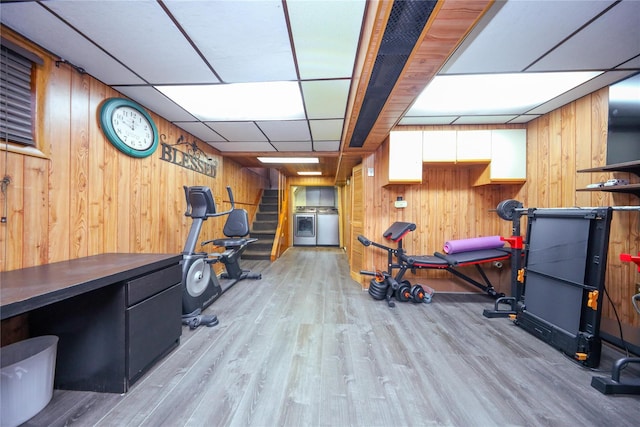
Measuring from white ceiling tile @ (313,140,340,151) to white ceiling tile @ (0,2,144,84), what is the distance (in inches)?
87.5

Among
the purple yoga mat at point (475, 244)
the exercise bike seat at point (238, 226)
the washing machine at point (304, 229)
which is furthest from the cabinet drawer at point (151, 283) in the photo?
the washing machine at point (304, 229)

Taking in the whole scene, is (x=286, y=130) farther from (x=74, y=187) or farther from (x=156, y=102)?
(x=74, y=187)

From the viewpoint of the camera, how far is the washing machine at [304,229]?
283 inches

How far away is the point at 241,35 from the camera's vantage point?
137cm

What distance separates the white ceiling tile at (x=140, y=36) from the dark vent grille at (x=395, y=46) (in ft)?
4.15

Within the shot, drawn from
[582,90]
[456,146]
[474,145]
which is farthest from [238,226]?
[582,90]

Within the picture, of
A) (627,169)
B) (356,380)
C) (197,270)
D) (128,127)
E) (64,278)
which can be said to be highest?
(128,127)

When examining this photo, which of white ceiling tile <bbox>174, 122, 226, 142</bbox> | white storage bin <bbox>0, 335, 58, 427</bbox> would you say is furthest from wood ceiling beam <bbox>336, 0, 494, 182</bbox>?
white storage bin <bbox>0, 335, 58, 427</bbox>

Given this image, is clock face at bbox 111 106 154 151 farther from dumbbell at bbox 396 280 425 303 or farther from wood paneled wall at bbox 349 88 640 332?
dumbbell at bbox 396 280 425 303

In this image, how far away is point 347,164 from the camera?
4.32 meters

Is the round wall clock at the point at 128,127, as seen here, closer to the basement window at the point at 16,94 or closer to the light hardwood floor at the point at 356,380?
the basement window at the point at 16,94

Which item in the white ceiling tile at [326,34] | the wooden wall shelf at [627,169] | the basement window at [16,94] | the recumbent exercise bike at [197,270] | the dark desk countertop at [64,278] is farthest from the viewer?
the recumbent exercise bike at [197,270]

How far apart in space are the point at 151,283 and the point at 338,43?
2.04m

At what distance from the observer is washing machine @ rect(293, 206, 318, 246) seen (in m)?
7.20
